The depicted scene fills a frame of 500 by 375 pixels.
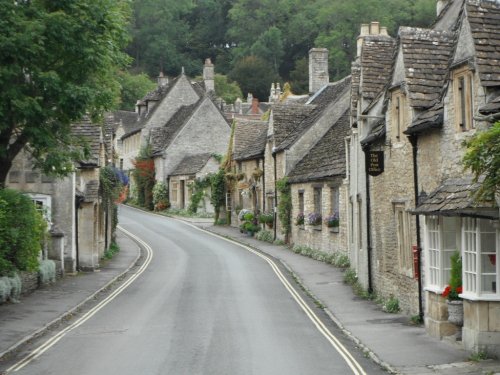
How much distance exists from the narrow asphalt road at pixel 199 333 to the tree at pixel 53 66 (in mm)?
5209

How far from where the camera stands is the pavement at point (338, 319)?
1326cm

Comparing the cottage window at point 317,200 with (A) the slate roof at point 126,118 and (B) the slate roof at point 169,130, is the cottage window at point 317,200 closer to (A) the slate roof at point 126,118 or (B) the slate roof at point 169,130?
(B) the slate roof at point 169,130

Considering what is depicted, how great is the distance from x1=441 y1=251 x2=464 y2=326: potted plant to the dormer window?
4627mm

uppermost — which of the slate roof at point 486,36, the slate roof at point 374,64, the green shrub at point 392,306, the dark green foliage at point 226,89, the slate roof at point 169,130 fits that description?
the dark green foliage at point 226,89

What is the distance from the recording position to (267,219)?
4491cm

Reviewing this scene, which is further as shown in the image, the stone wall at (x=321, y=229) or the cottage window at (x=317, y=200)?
the cottage window at (x=317, y=200)

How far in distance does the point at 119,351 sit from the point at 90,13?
9.95m

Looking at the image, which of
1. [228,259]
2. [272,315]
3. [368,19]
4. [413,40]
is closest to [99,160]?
[228,259]

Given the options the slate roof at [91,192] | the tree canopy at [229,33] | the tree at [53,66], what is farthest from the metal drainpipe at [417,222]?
the tree canopy at [229,33]

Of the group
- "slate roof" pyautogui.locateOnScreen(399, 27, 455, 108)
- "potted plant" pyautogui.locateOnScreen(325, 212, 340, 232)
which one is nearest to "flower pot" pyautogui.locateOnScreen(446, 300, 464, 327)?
"slate roof" pyautogui.locateOnScreen(399, 27, 455, 108)

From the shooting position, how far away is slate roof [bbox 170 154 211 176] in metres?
61.9

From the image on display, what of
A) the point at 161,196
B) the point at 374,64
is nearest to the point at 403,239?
the point at 374,64

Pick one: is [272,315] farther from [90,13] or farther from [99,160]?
[99,160]

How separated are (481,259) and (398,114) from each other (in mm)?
6497
